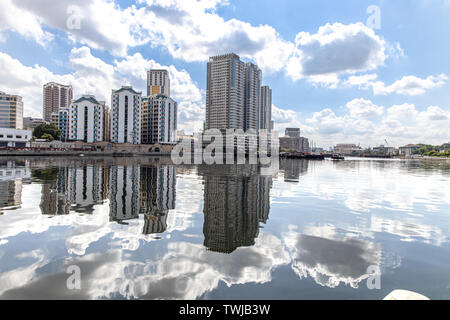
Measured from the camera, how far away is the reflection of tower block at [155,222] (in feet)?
36.5

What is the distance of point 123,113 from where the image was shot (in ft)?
438

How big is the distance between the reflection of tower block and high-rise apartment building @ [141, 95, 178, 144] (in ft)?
447

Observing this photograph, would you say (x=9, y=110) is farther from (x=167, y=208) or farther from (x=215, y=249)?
(x=215, y=249)

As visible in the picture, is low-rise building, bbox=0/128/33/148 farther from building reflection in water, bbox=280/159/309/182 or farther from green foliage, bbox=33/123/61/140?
building reflection in water, bbox=280/159/309/182

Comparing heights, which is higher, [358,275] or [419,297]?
[419,297]

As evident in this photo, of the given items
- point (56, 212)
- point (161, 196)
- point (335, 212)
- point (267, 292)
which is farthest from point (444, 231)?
point (56, 212)

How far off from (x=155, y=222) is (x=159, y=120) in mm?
140977

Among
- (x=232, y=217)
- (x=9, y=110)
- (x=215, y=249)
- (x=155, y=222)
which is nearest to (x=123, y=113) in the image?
(x=9, y=110)

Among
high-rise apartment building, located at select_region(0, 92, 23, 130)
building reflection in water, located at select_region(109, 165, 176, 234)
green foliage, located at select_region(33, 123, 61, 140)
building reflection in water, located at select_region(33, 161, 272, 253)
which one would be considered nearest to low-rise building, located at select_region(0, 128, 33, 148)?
green foliage, located at select_region(33, 123, 61, 140)

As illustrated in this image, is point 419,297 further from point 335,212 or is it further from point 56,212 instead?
point 56,212
